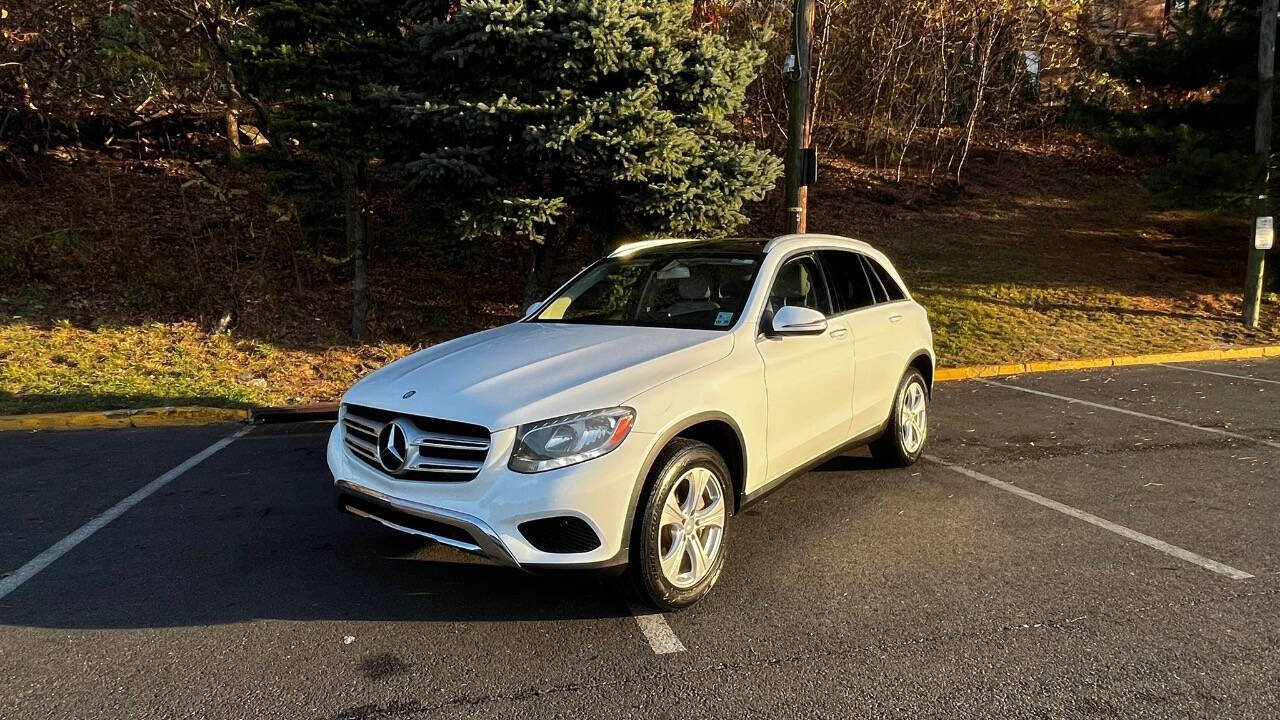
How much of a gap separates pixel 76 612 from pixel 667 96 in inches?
311

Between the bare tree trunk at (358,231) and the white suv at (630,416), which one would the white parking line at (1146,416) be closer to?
the white suv at (630,416)

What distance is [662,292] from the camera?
4590 mm

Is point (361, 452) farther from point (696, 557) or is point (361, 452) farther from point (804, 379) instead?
point (804, 379)

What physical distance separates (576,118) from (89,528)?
6.06m

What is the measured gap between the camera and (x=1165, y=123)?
1498 cm

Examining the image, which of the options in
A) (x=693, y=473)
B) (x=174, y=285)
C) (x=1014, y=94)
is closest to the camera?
A: (x=693, y=473)

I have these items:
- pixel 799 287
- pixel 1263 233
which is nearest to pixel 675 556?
pixel 799 287

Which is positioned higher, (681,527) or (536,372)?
(536,372)

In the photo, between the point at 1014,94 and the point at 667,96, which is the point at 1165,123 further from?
the point at 667,96

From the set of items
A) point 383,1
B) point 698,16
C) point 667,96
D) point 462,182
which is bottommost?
point 462,182

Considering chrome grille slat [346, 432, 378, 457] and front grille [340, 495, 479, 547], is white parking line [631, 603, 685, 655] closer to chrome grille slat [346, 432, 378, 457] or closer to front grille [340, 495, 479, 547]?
front grille [340, 495, 479, 547]

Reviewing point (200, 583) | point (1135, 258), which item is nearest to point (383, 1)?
point (200, 583)

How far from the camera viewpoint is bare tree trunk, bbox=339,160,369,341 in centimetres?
1023

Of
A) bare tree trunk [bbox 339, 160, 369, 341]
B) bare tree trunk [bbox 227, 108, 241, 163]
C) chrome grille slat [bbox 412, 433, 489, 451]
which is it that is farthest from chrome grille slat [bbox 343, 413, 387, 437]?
bare tree trunk [bbox 227, 108, 241, 163]
